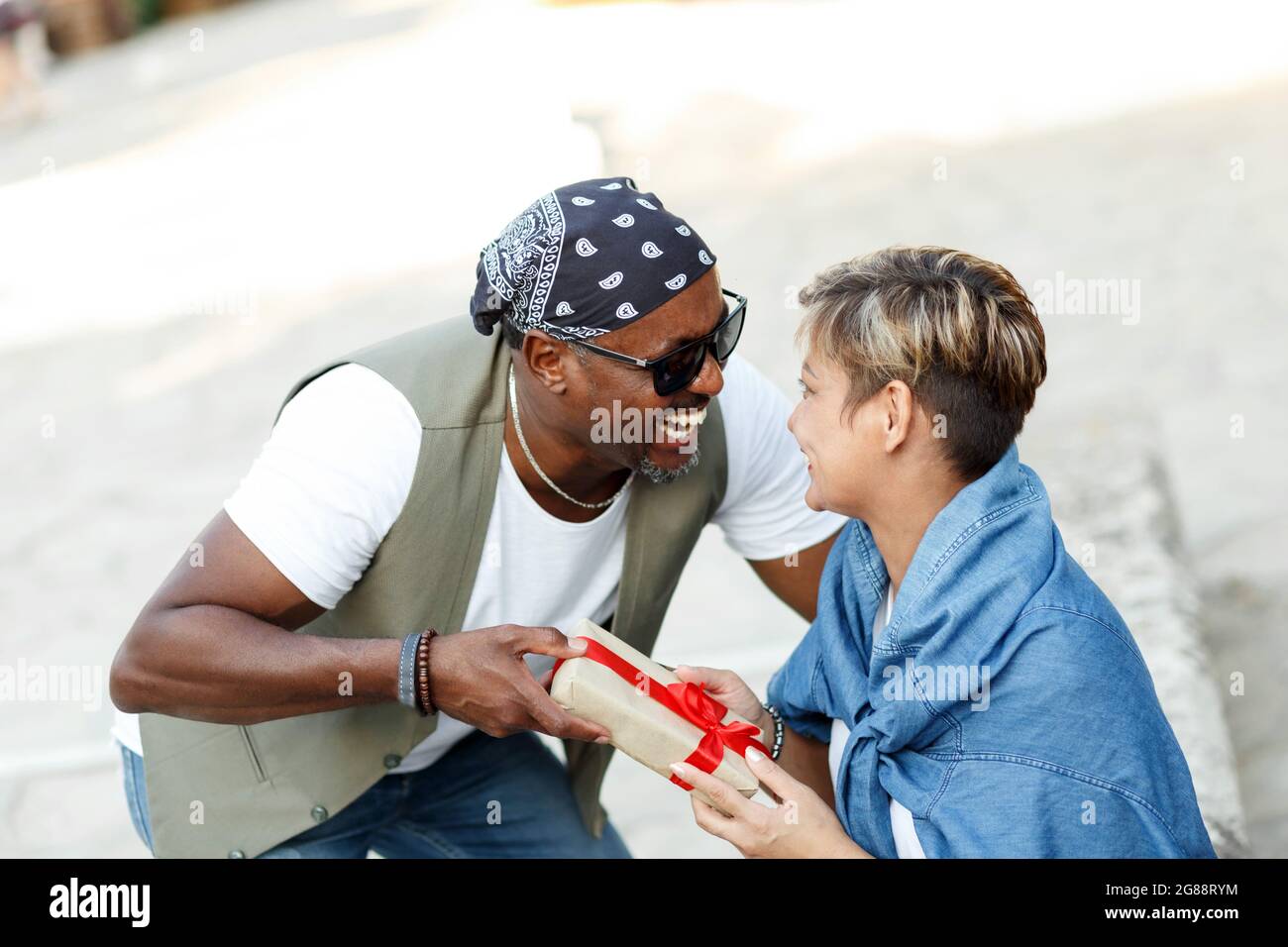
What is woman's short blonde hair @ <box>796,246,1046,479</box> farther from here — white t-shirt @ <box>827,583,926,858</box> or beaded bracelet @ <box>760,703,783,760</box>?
beaded bracelet @ <box>760,703,783,760</box>

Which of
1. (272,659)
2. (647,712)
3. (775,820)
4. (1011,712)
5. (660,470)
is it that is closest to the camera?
(1011,712)

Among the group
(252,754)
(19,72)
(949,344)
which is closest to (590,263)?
(949,344)

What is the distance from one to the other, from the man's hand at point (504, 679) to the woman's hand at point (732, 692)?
1.08ft

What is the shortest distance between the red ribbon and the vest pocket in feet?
2.76

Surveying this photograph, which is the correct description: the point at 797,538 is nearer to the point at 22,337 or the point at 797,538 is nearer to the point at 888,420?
the point at 888,420

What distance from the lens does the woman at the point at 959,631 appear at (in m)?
2.24

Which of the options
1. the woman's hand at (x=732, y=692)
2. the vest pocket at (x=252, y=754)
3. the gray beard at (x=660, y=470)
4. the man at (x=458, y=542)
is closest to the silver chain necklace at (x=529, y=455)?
the man at (x=458, y=542)

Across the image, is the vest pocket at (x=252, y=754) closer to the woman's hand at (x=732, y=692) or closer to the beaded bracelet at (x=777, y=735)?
the woman's hand at (x=732, y=692)

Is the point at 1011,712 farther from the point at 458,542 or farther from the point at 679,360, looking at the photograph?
the point at 458,542

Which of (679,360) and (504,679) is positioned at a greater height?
(679,360)

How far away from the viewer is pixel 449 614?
9.63 feet

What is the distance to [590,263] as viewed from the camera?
2.65m

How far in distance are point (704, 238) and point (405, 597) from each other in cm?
710
